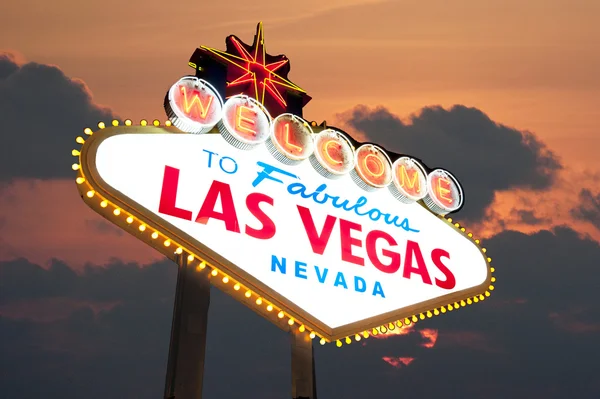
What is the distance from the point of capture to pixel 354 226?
1314 cm

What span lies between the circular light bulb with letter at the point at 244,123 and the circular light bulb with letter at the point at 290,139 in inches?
8.2

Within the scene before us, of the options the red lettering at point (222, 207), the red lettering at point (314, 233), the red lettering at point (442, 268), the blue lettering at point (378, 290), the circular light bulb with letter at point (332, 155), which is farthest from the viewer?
the red lettering at point (442, 268)

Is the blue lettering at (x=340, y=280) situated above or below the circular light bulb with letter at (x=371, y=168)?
below

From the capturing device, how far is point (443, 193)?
48.0 feet

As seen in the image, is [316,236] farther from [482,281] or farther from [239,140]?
[482,281]

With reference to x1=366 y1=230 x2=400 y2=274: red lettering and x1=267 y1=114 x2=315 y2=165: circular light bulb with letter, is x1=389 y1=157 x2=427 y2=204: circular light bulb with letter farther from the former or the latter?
x1=267 y1=114 x2=315 y2=165: circular light bulb with letter

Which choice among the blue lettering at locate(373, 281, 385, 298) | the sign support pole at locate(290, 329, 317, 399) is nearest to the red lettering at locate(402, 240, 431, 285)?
the blue lettering at locate(373, 281, 385, 298)

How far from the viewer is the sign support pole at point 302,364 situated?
1180 cm

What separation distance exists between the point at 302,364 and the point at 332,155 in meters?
3.77

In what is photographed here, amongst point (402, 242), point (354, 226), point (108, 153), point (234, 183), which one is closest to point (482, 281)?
point (402, 242)

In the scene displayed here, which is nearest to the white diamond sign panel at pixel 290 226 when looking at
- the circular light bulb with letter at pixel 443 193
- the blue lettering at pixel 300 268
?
the blue lettering at pixel 300 268

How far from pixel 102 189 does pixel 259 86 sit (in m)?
4.42

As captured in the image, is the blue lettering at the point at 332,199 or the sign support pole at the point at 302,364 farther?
the blue lettering at the point at 332,199

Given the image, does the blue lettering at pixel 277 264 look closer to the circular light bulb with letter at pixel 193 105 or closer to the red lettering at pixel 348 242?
the red lettering at pixel 348 242
